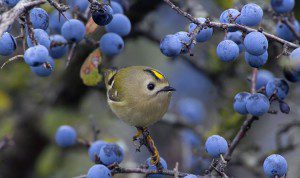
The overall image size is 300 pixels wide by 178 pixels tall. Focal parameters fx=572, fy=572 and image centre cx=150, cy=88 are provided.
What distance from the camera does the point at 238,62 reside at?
154 inches

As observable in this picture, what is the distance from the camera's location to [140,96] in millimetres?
2900

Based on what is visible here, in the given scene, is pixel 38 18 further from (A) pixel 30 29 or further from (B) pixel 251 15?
(B) pixel 251 15

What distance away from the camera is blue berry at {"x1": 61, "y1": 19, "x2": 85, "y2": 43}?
2639mm

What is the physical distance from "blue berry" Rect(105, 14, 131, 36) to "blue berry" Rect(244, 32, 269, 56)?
2.54ft

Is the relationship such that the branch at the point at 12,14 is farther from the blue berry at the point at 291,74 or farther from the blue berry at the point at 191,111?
the blue berry at the point at 191,111

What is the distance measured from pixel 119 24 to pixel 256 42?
83 cm

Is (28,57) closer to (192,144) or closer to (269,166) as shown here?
(269,166)

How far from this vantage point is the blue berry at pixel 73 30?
2639mm

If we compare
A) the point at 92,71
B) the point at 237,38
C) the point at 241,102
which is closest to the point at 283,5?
the point at 237,38

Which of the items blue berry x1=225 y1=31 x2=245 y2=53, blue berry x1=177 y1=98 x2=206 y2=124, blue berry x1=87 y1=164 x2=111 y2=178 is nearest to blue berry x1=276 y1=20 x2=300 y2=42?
blue berry x1=225 y1=31 x2=245 y2=53

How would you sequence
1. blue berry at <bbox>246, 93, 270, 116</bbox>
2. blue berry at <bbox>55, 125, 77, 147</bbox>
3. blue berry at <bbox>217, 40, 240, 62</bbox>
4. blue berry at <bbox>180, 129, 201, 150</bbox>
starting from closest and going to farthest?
blue berry at <bbox>217, 40, 240, 62</bbox> → blue berry at <bbox>246, 93, 270, 116</bbox> → blue berry at <bbox>55, 125, 77, 147</bbox> → blue berry at <bbox>180, 129, 201, 150</bbox>

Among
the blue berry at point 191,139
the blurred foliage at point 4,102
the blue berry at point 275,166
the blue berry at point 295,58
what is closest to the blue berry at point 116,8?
the blue berry at point 295,58

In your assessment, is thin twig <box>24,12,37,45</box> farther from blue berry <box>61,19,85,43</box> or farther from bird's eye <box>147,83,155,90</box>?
bird's eye <box>147,83,155,90</box>

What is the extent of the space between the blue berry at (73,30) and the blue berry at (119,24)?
0.16 meters
